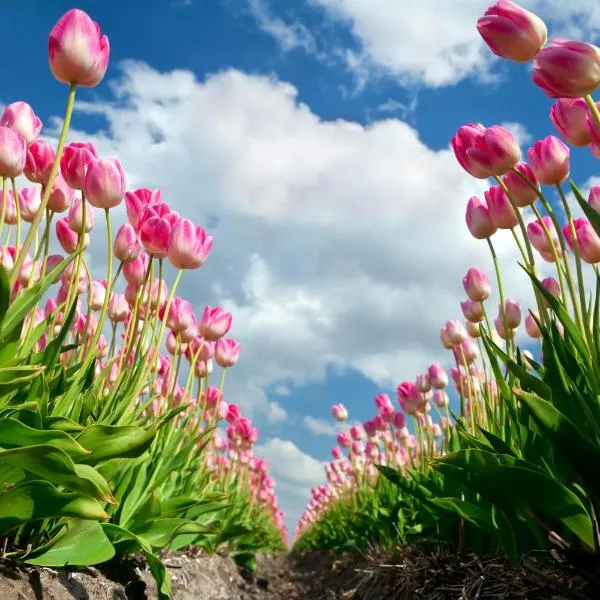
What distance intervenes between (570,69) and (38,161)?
1857mm

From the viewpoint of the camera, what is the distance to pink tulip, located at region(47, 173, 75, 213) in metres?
2.65

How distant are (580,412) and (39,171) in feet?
6.79

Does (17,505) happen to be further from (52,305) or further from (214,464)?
(214,464)

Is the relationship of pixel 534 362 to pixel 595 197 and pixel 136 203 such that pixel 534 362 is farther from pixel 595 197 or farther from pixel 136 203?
pixel 136 203

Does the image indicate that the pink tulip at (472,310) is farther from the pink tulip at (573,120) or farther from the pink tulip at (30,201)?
the pink tulip at (30,201)

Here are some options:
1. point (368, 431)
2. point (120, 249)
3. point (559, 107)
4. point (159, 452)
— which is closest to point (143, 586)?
point (159, 452)

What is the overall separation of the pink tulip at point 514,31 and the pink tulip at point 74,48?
3.90 feet

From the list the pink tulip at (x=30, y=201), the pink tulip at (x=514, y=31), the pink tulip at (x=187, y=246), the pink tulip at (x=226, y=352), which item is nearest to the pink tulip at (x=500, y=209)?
the pink tulip at (x=514, y=31)

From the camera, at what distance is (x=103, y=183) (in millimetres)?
2447

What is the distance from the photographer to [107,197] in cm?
246

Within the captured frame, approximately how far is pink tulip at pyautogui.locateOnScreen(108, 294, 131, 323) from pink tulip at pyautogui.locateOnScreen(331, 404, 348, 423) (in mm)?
6186

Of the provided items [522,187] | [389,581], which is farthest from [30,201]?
[389,581]

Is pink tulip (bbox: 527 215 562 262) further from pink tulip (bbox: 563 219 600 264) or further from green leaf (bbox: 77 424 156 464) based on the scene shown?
green leaf (bbox: 77 424 156 464)

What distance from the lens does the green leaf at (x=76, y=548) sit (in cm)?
208
